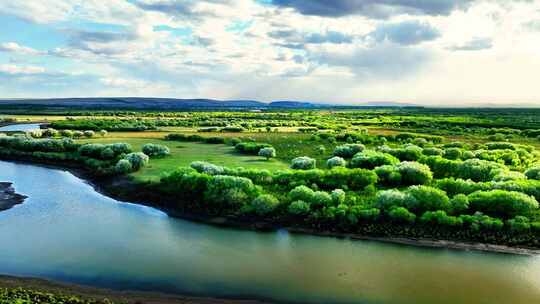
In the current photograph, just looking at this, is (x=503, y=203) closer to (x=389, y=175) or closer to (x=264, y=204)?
(x=389, y=175)

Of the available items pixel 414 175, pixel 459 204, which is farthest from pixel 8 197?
pixel 459 204

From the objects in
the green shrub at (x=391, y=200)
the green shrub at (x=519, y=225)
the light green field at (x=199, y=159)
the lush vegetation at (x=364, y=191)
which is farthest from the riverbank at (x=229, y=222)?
the green shrub at (x=391, y=200)

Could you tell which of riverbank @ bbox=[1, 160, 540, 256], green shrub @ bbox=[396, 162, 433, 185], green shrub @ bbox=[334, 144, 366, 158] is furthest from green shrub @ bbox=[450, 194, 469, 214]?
green shrub @ bbox=[334, 144, 366, 158]

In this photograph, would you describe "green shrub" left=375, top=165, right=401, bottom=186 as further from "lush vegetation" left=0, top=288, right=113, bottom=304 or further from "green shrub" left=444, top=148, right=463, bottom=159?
"lush vegetation" left=0, top=288, right=113, bottom=304

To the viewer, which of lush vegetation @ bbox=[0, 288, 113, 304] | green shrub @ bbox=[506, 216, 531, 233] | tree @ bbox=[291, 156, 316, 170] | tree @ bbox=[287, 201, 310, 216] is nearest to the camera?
lush vegetation @ bbox=[0, 288, 113, 304]

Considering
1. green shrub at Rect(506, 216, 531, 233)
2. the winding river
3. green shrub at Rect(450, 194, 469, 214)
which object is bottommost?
the winding river

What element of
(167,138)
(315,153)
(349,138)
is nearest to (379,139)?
(349,138)
